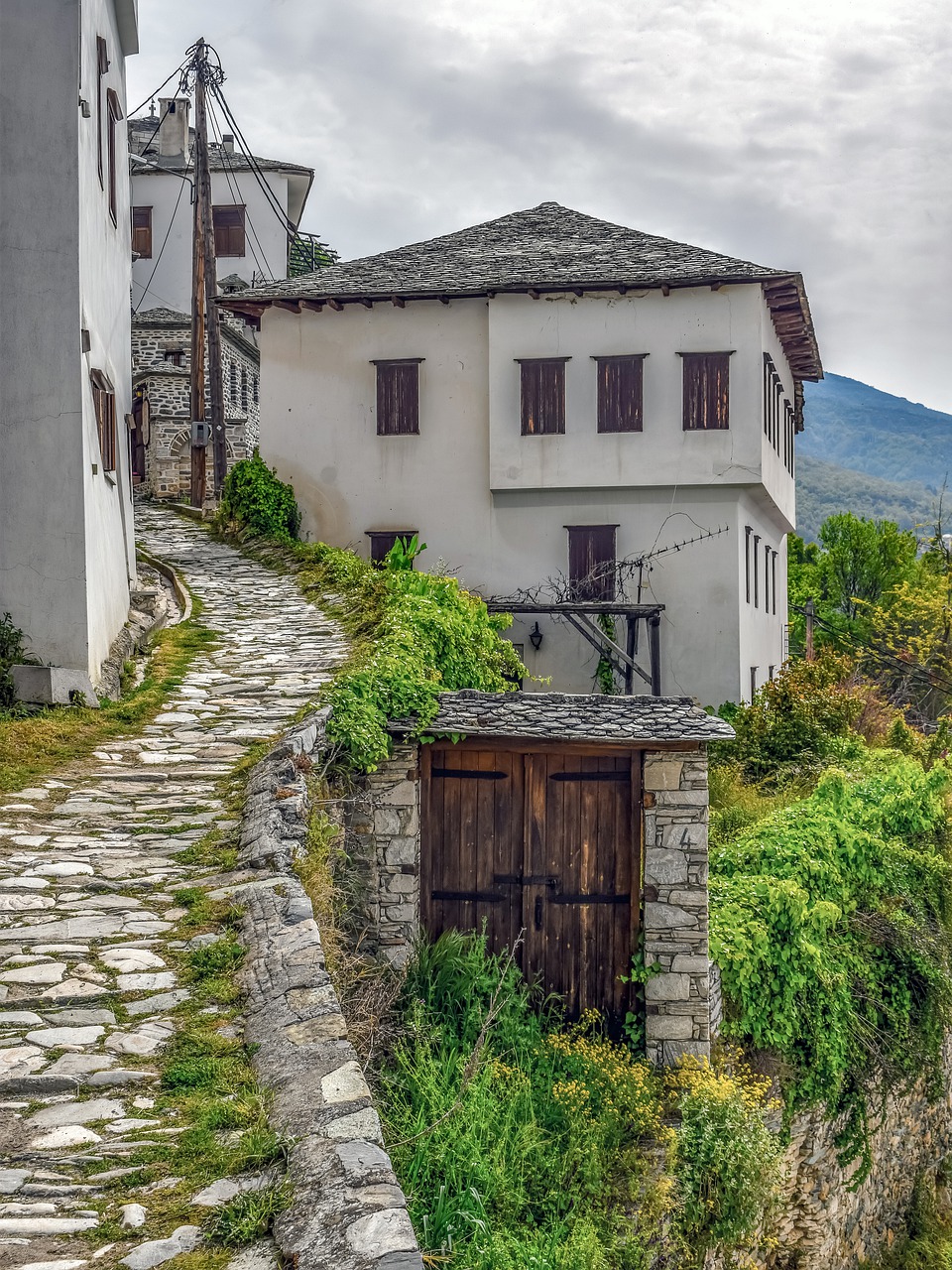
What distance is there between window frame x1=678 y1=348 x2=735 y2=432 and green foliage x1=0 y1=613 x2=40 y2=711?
12946 millimetres

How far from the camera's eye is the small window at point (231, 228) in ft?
109

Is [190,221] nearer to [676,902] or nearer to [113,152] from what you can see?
[113,152]

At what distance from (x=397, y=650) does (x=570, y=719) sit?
171cm

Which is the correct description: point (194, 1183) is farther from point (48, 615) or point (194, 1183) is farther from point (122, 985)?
point (48, 615)

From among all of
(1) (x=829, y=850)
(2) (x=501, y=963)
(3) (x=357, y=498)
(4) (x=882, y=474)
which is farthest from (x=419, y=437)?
(4) (x=882, y=474)

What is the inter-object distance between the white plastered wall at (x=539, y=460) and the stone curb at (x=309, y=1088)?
14465mm

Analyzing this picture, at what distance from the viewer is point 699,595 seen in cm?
2075

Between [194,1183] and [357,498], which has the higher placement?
[357,498]

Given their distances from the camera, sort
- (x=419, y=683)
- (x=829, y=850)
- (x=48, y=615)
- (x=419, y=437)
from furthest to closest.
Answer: (x=419, y=437), (x=829, y=850), (x=48, y=615), (x=419, y=683)

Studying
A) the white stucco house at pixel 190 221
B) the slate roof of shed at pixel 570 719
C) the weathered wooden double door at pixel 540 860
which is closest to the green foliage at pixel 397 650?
the slate roof of shed at pixel 570 719

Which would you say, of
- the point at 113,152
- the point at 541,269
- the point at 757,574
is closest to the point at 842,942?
the point at 757,574

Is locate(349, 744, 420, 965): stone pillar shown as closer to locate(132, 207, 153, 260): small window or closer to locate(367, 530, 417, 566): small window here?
locate(367, 530, 417, 566): small window

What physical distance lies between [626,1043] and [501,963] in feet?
3.97

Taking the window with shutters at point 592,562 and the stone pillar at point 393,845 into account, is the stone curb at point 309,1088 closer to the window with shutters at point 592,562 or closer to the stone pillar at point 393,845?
the stone pillar at point 393,845
